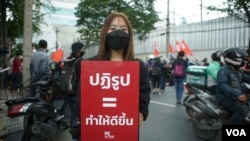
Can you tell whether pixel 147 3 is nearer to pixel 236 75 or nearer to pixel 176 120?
pixel 176 120

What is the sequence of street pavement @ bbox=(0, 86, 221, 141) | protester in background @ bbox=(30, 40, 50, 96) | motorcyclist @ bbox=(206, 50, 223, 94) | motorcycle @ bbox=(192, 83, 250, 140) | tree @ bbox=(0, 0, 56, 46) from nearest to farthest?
motorcycle @ bbox=(192, 83, 250, 140), street pavement @ bbox=(0, 86, 221, 141), motorcyclist @ bbox=(206, 50, 223, 94), protester in background @ bbox=(30, 40, 50, 96), tree @ bbox=(0, 0, 56, 46)

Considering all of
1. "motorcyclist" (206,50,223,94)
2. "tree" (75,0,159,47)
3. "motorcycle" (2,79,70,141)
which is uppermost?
"tree" (75,0,159,47)

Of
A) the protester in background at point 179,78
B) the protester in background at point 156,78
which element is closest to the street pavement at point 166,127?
the protester in background at point 179,78

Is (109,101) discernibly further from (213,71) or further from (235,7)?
(235,7)

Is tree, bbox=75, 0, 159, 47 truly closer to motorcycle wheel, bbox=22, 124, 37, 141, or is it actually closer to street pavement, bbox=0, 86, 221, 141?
street pavement, bbox=0, 86, 221, 141

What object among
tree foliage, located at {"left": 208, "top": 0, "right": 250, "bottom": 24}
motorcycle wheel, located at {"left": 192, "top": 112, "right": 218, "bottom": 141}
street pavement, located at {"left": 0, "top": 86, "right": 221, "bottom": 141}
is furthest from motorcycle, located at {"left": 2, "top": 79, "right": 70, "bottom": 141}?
tree foliage, located at {"left": 208, "top": 0, "right": 250, "bottom": 24}

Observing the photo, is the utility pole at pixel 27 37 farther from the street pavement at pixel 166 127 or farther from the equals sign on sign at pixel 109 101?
the equals sign on sign at pixel 109 101

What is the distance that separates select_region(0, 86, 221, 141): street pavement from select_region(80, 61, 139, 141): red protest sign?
3795 mm

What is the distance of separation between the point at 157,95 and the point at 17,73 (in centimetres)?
594

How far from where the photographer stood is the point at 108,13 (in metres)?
41.7

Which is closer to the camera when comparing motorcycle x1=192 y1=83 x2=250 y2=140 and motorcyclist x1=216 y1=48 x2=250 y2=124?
motorcyclist x1=216 y1=48 x2=250 y2=124

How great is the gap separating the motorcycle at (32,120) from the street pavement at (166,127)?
582mm

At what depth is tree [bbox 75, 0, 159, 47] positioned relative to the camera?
128 feet

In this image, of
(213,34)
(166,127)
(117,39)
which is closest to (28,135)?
(117,39)
